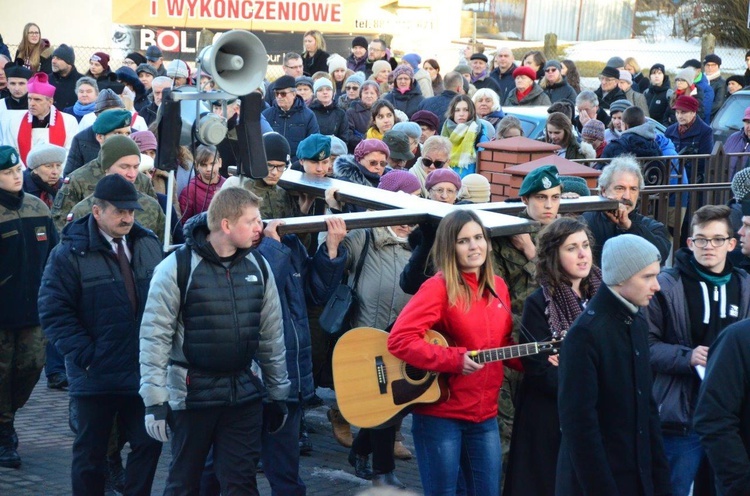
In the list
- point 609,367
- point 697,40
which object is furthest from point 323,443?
point 697,40

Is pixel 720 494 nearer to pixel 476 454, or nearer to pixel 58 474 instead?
pixel 476 454

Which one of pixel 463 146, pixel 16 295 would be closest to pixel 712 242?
pixel 16 295

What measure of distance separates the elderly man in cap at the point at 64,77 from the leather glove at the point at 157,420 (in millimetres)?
11185

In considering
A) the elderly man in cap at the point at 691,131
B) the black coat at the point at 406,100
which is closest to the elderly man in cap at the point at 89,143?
the black coat at the point at 406,100

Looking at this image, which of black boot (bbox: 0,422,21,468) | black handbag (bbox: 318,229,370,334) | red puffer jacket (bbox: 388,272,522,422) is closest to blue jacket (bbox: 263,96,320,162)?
black handbag (bbox: 318,229,370,334)

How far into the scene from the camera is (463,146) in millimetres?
11445

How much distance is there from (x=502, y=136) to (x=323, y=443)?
14.7 feet

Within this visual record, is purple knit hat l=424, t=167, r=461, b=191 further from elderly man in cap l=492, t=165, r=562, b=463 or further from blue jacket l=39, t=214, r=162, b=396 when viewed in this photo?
blue jacket l=39, t=214, r=162, b=396

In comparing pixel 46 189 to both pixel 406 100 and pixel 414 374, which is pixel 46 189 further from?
pixel 406 100

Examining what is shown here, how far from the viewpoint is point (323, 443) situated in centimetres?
783

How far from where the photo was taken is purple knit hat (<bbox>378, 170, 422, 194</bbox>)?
24.8 ft

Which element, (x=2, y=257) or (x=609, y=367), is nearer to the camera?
(x=609, y=367)

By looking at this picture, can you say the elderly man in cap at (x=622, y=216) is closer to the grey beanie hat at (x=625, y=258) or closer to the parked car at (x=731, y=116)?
the grey beanie hat at (x=625, y=258)

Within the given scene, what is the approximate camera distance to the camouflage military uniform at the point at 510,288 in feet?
19.7
